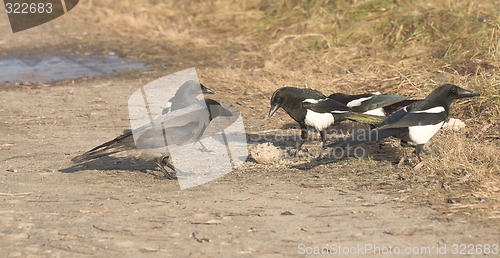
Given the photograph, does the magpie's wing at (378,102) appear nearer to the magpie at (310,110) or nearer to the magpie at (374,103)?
the magpie at (374,103)

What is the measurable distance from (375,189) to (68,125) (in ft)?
12.3

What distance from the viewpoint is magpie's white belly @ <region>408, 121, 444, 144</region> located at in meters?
5.80

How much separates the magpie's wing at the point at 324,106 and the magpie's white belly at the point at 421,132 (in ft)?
2.75

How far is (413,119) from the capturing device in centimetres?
580

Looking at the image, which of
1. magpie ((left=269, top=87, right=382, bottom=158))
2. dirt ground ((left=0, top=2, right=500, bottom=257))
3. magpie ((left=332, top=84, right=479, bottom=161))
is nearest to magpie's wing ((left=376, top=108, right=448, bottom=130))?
magpie ((left=332, top=84, right=479, bottom=161))

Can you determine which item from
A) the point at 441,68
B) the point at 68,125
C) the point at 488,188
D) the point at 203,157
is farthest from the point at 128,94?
the point at 488,188

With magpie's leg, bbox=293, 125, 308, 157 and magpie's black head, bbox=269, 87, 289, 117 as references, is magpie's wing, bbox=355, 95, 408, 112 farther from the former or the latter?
magpie's black head, bbox=269, 87, 289, 117

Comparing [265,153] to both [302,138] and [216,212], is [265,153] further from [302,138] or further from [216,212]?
[216,212]

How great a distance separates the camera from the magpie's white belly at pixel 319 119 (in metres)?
6.54

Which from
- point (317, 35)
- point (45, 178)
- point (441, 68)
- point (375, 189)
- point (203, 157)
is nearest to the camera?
point (375, 189)

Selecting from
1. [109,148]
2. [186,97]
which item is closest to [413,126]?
[109,148]

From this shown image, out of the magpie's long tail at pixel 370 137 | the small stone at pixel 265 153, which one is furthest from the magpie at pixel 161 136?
the magpie's long tail at pixel 370 137

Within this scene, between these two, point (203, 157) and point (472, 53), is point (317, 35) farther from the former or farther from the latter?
point (203, 157)

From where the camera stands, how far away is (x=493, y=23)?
8.80 m
